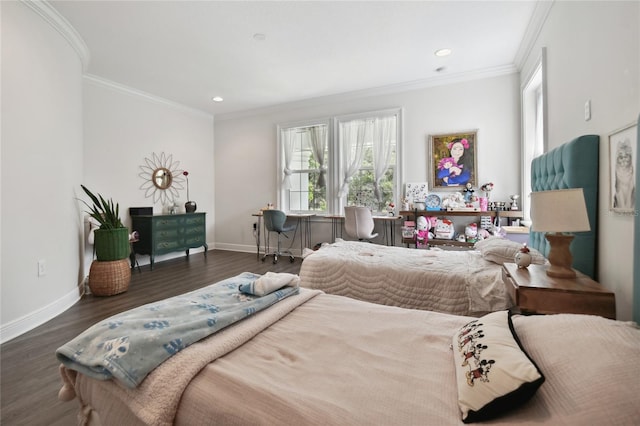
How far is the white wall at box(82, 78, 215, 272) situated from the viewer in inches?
168

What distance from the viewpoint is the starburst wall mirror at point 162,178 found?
5031mm

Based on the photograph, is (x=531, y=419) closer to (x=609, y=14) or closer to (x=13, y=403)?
(x=609, y=14)

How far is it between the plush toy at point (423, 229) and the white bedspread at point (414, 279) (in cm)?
127

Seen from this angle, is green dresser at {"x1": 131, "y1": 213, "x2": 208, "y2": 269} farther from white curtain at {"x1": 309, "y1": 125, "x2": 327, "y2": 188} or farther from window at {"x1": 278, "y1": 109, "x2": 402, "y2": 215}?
white curtain at {"x1": 309, "y1": 125, "x2": 327, "y2": 188}

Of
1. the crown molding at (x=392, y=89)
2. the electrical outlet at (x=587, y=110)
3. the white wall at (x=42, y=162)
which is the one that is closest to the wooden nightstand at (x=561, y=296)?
the electrical outlet at (x=587, y=110)

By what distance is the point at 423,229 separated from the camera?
4164mm

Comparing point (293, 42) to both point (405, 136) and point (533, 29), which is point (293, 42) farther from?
point (533, 29)

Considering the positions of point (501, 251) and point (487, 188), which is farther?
point (487, 188)

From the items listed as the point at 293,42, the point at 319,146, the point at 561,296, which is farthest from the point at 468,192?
the point at 293,42

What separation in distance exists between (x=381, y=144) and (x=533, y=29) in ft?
7.50

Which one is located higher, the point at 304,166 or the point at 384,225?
the point at 304,166

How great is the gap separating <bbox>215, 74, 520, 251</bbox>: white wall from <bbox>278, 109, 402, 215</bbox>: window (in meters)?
0.19

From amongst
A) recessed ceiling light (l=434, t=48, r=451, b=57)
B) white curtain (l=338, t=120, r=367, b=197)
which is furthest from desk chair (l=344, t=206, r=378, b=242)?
recessed ceiling light (l=434, t=48, r=451, b=57)

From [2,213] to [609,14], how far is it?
14.3 ft
